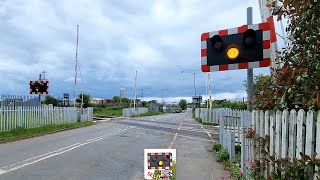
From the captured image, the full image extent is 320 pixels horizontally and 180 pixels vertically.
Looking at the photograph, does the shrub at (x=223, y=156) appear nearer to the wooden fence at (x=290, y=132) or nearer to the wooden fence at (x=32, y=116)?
the wooden fence at (x=290, y=132)

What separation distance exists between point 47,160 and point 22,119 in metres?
13.0

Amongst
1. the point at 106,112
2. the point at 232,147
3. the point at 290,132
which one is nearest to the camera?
the point at 290,132

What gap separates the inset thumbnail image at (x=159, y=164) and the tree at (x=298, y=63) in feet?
5.70

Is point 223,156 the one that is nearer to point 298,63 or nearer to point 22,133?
point 298,63

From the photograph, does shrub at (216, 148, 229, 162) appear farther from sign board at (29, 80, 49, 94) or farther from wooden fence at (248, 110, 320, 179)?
sign board at (29, 80, 49, 94)

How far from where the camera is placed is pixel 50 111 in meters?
28.5

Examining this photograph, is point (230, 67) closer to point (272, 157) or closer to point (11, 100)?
point (272, 157)

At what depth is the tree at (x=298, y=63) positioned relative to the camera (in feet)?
12.8

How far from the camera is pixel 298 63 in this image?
4348 mm

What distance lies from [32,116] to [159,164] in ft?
69.2

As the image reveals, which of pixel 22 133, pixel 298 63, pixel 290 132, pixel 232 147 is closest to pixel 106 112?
pixel 22 133

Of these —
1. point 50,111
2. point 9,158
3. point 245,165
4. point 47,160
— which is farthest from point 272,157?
point 50,111

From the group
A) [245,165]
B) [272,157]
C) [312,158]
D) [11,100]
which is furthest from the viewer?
[11,100]

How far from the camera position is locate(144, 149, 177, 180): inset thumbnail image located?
5801 millimetres
